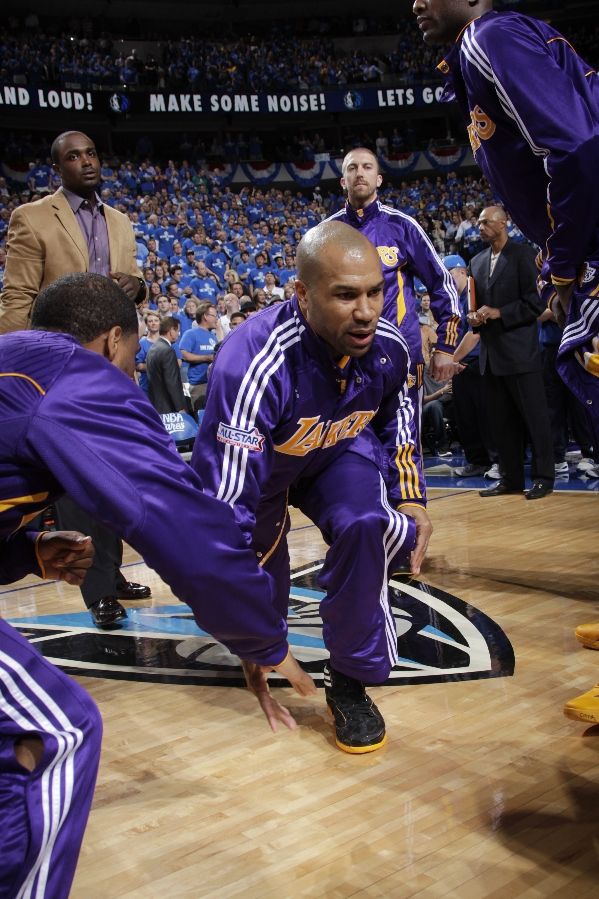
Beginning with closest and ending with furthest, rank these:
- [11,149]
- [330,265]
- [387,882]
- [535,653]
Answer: [387,882] < [330,265] < [535,653] < [11,149]

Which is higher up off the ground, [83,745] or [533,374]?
[533,374]

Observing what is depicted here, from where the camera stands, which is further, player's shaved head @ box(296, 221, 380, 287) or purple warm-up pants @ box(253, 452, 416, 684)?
purple warm-up pants @ box(253, 452, 416, 684)

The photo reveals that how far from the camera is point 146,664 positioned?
314 centimetres

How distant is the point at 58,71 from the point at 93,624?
70.3ft

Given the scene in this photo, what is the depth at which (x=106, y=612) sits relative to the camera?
139 inches

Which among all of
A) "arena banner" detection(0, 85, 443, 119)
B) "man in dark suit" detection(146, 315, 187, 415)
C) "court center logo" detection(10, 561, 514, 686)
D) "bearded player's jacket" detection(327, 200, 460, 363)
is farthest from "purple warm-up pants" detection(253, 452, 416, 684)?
"arena banner" detection(0, 85, 443, 119)

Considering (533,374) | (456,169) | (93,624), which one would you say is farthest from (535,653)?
(456,169)

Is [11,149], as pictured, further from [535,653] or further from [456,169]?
[535,653]

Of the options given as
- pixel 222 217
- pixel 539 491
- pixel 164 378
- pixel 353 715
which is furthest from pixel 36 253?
pixel 222 217

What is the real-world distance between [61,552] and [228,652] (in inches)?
67.3

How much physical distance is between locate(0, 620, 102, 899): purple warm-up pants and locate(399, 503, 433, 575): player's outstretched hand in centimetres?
127

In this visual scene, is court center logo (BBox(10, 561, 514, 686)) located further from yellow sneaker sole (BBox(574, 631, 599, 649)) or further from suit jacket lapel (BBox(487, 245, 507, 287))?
suit jacket lapel (BBox(487, 245, 507, 287))

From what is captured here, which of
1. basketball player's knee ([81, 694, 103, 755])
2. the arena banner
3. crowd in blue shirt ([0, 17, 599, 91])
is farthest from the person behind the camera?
crowd in blue shirt ([0, 17, 599, 91])

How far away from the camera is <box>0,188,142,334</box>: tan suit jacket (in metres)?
3.31
